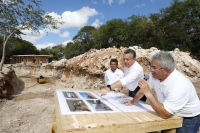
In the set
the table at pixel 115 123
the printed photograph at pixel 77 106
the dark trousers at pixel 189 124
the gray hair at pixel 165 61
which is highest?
the gray hair at pixel 165 61

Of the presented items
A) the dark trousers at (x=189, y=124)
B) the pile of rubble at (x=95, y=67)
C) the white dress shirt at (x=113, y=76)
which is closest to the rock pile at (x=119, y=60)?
the pile of rubble at (x=95, y=67)

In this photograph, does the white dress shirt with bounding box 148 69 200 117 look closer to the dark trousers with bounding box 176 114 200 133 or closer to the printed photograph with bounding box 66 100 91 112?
the dark trousers with bounding box 176 114 200 133

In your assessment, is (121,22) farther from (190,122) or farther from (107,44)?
(190,122)

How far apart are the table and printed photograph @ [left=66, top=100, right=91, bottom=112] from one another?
189 mm

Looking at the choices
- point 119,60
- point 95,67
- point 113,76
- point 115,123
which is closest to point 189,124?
point 115,123

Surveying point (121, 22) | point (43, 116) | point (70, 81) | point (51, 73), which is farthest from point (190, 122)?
point (121, 22)

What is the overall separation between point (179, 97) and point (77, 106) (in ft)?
3.81

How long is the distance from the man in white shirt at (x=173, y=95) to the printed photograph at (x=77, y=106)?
0.73m

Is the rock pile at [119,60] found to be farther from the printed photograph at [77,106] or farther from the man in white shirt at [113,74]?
the printed photograph at [77,106]

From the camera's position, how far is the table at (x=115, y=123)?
1415 mm

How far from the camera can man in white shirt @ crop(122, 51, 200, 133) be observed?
67.7 inches

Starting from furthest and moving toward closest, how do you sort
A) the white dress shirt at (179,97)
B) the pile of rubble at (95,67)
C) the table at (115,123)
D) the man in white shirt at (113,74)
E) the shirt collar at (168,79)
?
the pile of rubble at (95,67) → the man in white shirt at (113,74) → the shirt collar at (168,79) → the white dress shirt at (179,97) → the table at (115,123)

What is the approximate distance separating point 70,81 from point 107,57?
17.8 ft

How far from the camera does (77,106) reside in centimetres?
202
